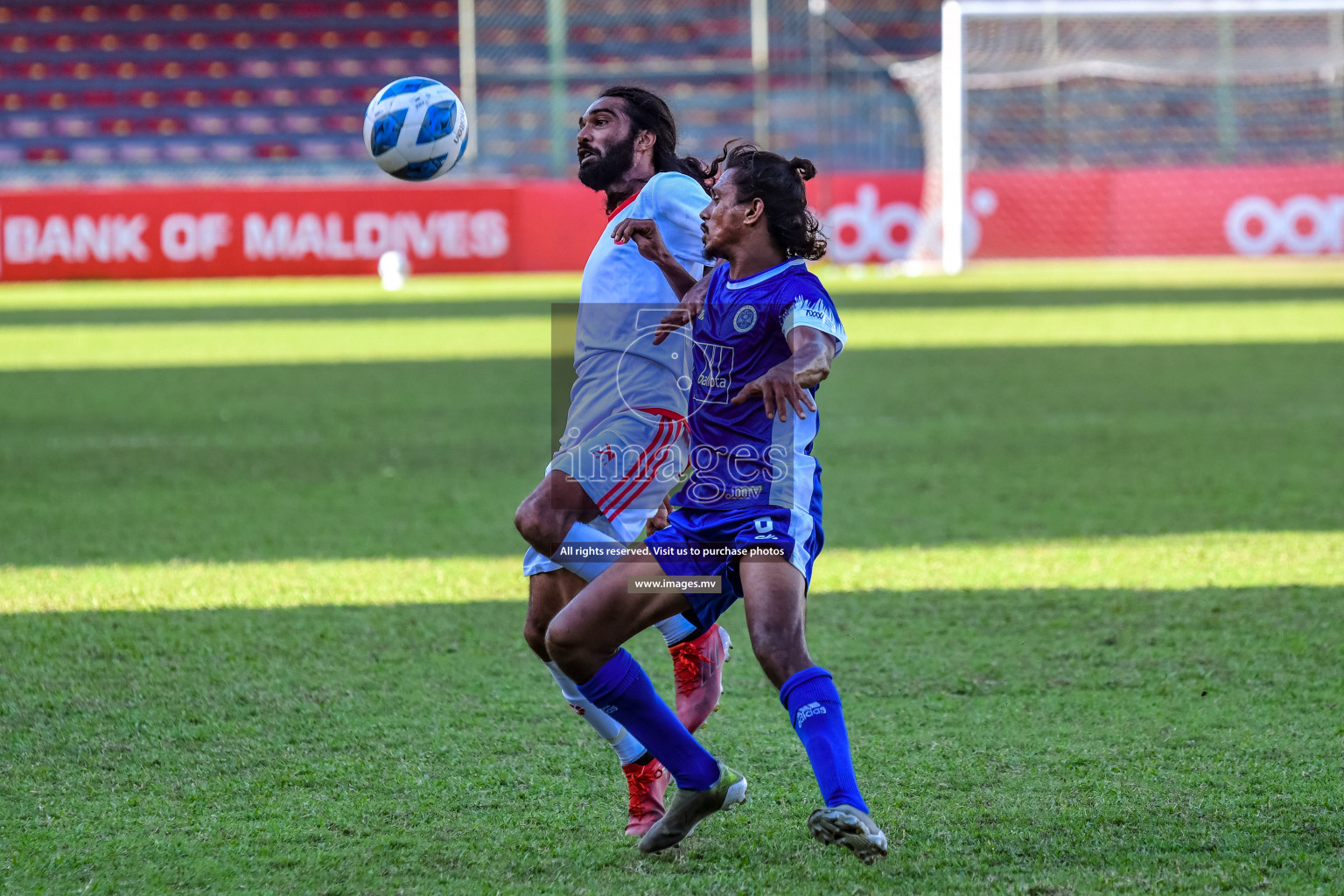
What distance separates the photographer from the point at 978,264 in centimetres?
2539

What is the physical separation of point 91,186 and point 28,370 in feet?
37.8

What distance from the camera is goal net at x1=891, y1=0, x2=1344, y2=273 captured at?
79.8ft

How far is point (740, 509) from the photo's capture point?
3.18 metres

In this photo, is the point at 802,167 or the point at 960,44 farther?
the point at 960,44

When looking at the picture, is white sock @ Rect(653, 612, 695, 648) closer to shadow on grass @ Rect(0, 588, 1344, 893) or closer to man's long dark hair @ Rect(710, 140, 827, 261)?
shadow on grass @ Rect(0, 588, 1344, 893)

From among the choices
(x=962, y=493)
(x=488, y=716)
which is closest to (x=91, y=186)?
(x=962, y=493)

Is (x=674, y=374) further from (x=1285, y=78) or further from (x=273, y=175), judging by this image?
(x=1285, y=78)

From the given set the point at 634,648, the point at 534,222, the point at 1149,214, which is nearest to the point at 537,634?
the point at 634,648

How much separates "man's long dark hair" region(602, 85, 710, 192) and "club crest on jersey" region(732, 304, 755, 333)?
2.47 ft

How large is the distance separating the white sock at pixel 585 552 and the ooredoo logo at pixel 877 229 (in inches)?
824

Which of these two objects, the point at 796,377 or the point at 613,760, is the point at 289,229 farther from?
the point at 796,377

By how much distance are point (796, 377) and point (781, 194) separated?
1.55ft

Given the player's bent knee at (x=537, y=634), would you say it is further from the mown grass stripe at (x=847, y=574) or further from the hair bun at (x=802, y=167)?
the mown grass stripe at (x=847, y=574)

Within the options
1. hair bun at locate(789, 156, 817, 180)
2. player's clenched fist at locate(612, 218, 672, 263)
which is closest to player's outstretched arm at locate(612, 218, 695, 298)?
player's clenched fist at locate(612, 218, 672, 263)
